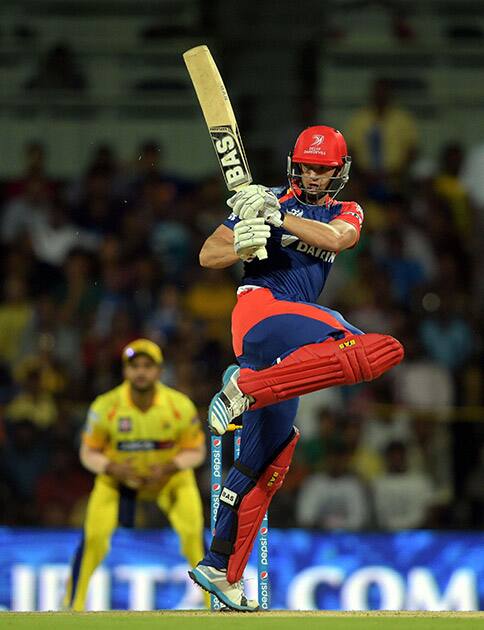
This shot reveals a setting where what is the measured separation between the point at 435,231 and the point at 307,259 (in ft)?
17.4

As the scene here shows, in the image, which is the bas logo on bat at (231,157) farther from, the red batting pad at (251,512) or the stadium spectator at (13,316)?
the stadium spectator at (13,316)

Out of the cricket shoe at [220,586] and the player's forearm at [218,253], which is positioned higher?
the player's forearm at [218,253]

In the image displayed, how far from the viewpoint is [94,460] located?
342 inches

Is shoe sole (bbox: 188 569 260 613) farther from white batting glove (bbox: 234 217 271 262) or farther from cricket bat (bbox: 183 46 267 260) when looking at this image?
cricket bat (bbox: 183 46 267 260)

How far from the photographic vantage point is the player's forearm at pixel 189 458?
877 centimetres

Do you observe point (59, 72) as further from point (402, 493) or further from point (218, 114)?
point (218, 114)

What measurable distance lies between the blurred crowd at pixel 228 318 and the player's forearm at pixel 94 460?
2.83 feet

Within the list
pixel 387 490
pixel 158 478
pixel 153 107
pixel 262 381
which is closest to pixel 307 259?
pixel 262 381

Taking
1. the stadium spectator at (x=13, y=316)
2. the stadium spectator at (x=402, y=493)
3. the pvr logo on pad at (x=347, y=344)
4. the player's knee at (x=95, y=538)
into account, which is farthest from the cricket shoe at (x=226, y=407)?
the stadium spectator at (x=13, y=316)

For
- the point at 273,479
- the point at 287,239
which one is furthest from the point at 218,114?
the point at 273,479

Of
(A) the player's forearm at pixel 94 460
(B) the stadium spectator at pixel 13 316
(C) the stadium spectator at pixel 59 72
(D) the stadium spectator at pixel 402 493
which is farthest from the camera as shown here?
(C) the stadium spectator at pixel 59 72

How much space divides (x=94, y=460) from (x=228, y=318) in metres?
1.94

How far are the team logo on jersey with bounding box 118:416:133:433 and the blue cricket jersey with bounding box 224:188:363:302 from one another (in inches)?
135

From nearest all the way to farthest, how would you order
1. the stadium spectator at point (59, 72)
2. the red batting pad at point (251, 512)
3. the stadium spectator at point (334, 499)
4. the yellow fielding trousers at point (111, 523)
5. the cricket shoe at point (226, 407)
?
1. the cricket shoe at point (226, 407)
2. the red batting pad at point (251, 512)
3. the yellow fielding trousers at point (111, 523)
4. the stadium spectator at point (334, 499)
5. the stadium spectator at point (59, 72)
